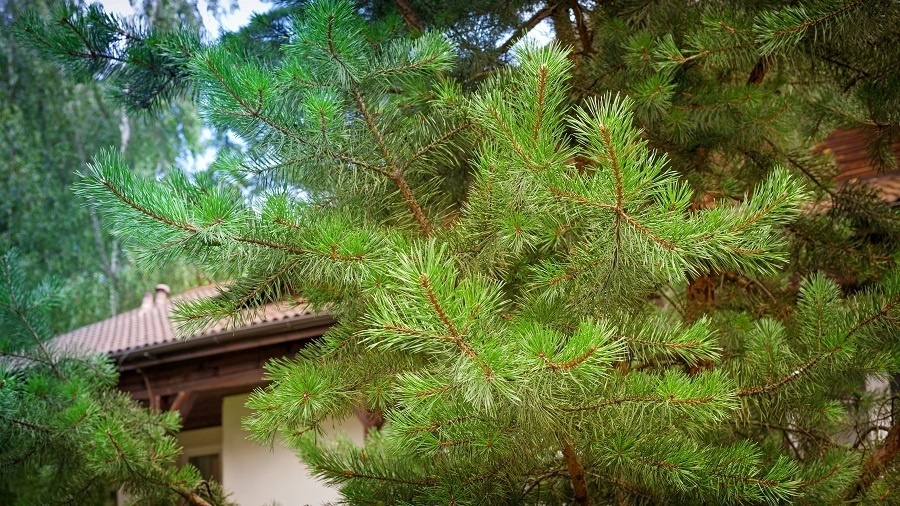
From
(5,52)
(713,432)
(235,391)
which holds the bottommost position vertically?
(713,432)

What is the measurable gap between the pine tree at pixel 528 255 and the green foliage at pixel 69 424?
91cm

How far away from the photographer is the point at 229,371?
22.6ft

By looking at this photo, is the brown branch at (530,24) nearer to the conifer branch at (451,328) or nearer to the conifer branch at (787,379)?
the conifer branch at (787,379)

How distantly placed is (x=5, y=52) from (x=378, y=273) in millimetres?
15620

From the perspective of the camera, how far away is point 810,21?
2.44 metres

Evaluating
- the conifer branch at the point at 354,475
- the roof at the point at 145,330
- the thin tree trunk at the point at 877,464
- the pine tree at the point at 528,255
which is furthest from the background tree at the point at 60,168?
the thin tree trunk at the point at 877,464

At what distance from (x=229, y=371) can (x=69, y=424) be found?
12.3ft

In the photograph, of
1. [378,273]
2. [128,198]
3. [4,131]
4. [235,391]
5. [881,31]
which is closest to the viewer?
[128,198]

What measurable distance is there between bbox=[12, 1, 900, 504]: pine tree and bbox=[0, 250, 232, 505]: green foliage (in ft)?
3.00

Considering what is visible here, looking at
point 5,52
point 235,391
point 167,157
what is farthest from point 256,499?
point 5,52

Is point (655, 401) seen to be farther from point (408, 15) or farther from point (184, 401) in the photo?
point (184, 401)

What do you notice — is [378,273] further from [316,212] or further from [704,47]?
[704,47]

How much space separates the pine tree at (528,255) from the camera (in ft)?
5.42

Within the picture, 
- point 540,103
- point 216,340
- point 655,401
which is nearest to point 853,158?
point 216,340
